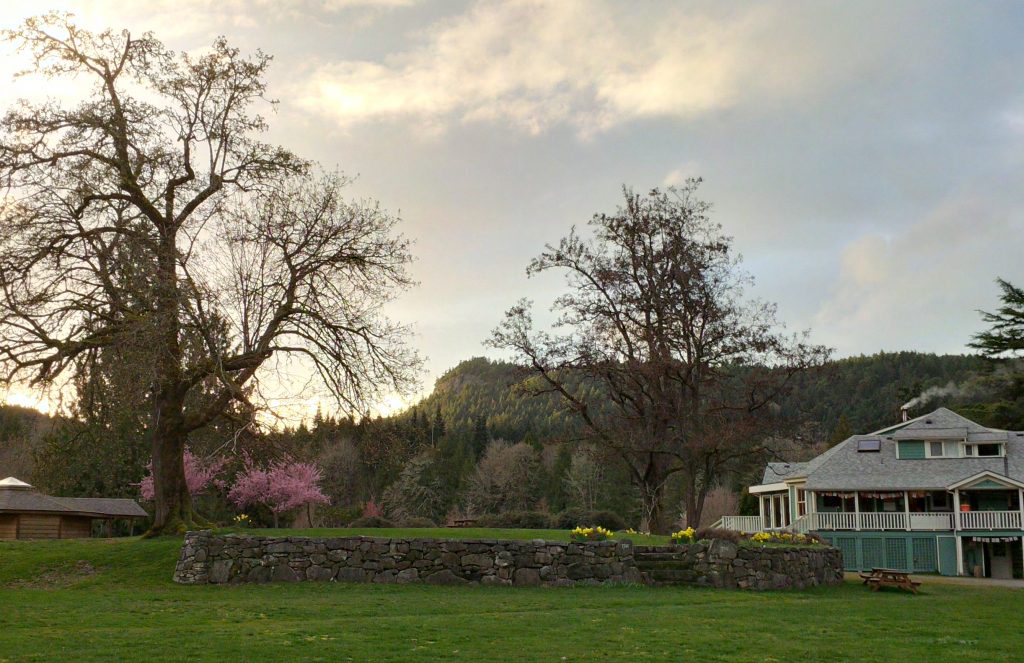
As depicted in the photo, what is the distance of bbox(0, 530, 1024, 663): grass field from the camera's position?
1036cm

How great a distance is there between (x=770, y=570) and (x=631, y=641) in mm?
11265

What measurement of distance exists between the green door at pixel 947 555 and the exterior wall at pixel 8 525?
39859mm

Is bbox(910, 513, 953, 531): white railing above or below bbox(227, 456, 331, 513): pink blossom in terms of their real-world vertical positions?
below

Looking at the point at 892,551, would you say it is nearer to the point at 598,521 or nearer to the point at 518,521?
the point at 598,521

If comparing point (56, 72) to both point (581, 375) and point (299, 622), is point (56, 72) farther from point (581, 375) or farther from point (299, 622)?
point (581, 375)

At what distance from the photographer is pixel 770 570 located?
70.7 ft

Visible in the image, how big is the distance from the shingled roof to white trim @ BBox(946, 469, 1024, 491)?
3945cm

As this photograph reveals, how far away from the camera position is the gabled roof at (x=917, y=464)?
3762 centimetres

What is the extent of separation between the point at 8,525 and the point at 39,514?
159 centimetres

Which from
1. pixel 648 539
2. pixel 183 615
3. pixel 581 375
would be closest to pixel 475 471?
pixel 581 375

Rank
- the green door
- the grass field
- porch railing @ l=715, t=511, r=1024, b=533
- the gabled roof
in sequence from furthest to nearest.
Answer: the gabled roof → the green door → porch railing @ l=715, t=511, r=1024, b=533 → the grass field

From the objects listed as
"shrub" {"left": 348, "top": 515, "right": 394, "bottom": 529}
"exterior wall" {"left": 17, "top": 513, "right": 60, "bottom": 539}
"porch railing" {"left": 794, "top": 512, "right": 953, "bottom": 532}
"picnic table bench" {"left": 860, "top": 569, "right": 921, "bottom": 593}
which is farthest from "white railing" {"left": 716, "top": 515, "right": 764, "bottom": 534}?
"exterior wall" {"left": 17, "top": 513, "right": 60, "bottom": 539}

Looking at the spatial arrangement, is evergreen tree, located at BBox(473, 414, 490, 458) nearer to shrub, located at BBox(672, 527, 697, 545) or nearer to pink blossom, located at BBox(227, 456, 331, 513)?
pink blossom, located at BBox(227, 456, 331, 513)

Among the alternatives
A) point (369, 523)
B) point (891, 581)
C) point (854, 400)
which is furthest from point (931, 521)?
point (854, 400)
